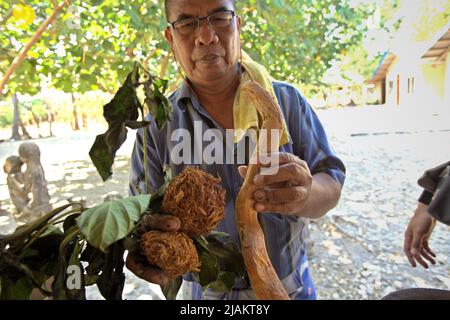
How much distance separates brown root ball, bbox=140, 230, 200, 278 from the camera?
1.27 feet

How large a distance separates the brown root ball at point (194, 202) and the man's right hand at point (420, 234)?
0.61 meters

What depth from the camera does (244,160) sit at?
73cm

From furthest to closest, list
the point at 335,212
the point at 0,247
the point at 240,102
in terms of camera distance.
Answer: the point at 335,212 < the point at 240,102 < the point at 0,247

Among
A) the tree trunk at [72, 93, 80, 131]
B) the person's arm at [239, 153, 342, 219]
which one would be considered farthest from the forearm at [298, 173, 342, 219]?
the tree trunk at [72, 93, 80, 131]

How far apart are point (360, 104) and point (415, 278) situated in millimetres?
1161

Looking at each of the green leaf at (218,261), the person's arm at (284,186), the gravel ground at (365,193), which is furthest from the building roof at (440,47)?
the green leaf at (218,261)

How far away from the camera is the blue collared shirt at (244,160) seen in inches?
28.1

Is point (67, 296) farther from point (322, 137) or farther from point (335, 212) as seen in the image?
point (335, 212)

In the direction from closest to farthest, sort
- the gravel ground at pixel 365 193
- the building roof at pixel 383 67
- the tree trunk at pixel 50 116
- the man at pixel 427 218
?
the man at pixel 427 218 < the gravel ground at pixel 365 193 < the building roof at pixel 383 67 < the tree trunk at pixel 50 116

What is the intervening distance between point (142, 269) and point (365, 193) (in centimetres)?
253

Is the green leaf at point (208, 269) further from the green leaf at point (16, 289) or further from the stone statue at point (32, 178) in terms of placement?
the stone statue at point (32, 178)

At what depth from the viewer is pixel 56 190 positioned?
2725 mm

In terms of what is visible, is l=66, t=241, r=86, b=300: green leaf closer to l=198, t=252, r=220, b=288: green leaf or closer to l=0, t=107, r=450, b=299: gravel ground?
l=198, t=252, r=220, b=288: green leaf
